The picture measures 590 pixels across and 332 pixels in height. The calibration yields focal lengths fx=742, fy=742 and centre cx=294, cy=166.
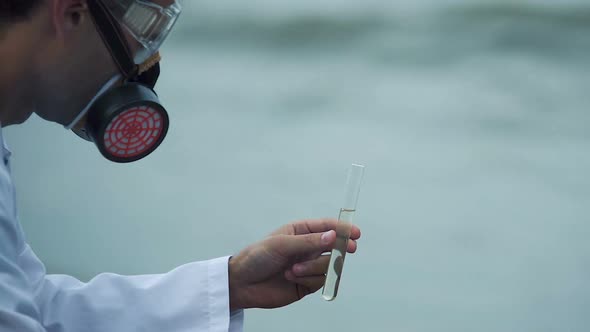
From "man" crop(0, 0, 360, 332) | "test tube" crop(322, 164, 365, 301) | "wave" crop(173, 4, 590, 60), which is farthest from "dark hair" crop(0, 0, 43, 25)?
"wave" crop(173, 4, 590, 60)

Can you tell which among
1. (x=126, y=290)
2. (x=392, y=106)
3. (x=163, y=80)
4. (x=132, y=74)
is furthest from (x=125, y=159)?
(x=163, y=80)

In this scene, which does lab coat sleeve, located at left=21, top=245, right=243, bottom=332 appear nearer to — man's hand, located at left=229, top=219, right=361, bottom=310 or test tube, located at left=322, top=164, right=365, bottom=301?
man's hand, located at left=229, top=219, right=361, bottom=310

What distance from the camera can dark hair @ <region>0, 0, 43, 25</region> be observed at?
1015 millimetres

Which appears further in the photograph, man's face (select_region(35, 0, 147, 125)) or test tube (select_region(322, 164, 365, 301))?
test tube (select_region(322, 164, 365, 301))

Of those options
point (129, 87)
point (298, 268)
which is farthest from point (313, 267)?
point (129, 87)

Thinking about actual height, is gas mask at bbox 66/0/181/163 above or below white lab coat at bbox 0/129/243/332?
above

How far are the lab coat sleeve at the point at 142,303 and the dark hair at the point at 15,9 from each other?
0.49 metres

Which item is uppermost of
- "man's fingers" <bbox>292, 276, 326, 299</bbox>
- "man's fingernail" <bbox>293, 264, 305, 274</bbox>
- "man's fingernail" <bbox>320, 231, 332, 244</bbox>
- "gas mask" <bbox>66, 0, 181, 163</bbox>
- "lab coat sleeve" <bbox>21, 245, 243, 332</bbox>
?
"gas mask" <bbox>66, 0, 181, 163</bbox>

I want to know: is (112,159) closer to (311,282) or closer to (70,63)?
(70,63)

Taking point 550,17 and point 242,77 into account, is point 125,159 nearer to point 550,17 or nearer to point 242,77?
point 242,77

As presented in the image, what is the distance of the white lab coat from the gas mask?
0.25 metres

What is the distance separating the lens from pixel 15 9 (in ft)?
3.35

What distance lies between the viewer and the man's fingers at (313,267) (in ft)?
4.34

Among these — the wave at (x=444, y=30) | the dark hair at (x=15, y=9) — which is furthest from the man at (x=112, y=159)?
the wave at (x=444, y=30)
